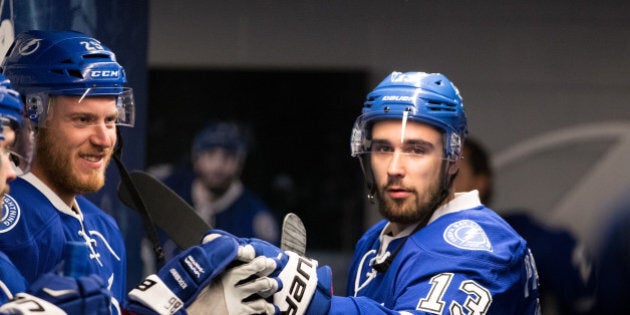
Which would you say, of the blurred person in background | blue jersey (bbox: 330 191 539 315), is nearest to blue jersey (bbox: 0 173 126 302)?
blue jersey (bbox: 330 191 539 315)

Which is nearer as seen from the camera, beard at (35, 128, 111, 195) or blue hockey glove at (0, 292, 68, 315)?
blue hockey glove at (0, 292, 68, 315)

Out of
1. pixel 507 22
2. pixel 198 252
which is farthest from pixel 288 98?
pixel 198 252

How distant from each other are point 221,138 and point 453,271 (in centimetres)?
251

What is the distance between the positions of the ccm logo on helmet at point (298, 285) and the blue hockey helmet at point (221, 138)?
2.78 meters

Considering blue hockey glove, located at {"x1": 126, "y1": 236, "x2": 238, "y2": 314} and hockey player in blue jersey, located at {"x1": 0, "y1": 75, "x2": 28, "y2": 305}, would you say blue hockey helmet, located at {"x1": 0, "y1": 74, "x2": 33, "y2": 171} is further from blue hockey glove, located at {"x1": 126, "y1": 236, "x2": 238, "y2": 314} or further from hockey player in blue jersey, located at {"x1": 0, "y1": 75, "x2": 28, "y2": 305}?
blue hockey glove, located at {"x1": 126, "y1": 236, "x2": 238, "y2": 314}

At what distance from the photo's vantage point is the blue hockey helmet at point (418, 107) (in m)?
3.84

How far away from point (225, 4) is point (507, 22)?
3.95 feet

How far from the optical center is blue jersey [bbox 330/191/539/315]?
3.53 m

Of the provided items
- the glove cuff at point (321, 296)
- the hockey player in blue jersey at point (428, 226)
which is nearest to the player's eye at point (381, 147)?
the hockey player in blue jersey at point (428, 226)

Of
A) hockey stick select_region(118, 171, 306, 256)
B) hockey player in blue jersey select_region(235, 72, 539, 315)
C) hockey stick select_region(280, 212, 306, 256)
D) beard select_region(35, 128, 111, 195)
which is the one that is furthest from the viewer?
hockey stick select_region(118, 171, 306, 256)

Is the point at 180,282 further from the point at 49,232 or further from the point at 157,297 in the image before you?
the point at 49,232

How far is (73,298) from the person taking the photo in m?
2.68

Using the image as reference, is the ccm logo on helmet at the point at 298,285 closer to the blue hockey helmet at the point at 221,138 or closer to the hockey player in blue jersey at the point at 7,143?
the hockey player in blue jersey at the point at 7,143

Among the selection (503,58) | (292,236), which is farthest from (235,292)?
(503,58)
